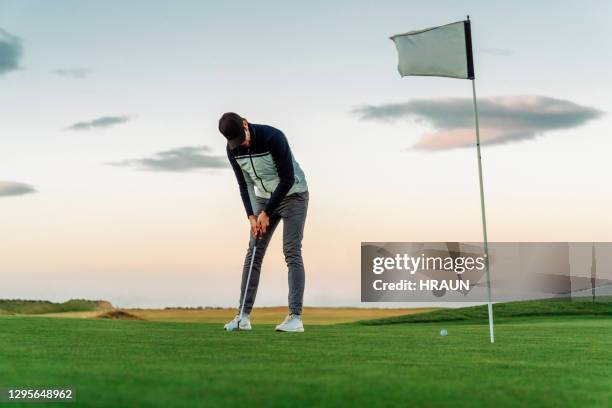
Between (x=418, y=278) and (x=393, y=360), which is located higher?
(x=418, y=278)

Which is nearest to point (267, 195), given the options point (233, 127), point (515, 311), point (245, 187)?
point (245, 187)

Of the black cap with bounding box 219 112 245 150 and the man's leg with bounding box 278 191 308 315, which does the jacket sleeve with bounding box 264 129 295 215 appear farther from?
the black cap with bounding box 219 112 245 150

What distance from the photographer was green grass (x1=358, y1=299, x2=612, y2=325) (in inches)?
730

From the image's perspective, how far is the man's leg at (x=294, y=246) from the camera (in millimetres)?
9156

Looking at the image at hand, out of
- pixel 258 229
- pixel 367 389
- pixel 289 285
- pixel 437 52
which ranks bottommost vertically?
pixel 367 389

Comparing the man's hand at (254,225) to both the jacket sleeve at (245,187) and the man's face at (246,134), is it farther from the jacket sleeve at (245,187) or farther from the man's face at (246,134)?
the man's face at (246,134)

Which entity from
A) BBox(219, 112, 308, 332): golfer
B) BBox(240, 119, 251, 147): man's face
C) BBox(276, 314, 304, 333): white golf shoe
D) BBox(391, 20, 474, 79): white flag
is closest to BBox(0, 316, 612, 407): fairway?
BBox(276, 314, 304, 333): white golf shoe

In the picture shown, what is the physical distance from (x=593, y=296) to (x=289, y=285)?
1443 cm

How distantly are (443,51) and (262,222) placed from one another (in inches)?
113

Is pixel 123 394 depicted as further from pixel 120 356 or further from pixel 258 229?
pixel 258 229

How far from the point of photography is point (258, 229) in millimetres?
9203

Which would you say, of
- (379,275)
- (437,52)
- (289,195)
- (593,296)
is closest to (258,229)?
(289,195)

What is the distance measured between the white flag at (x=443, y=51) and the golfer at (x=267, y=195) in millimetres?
1812

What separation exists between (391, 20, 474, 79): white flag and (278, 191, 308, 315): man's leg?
2107 millimetres
